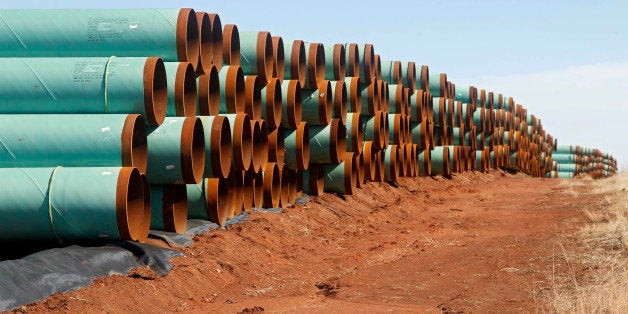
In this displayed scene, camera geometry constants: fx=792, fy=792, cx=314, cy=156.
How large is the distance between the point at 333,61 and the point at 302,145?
3497 mm

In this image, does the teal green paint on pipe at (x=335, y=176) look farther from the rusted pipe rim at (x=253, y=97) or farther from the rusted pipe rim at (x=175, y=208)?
the rusted pipe rim at (x=175, y=208)

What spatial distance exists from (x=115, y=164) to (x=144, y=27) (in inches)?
94.3

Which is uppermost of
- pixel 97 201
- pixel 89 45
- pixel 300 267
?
pixel 89 45

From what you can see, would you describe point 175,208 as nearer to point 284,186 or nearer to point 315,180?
point 284,186

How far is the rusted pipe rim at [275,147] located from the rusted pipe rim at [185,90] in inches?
150

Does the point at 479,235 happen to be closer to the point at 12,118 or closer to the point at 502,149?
the point at 12,118

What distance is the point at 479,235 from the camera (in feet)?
44.1

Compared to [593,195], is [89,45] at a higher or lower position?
higher

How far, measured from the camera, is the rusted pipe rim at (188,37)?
1051cm

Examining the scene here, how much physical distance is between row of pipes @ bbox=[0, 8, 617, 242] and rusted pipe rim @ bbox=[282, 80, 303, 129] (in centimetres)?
4

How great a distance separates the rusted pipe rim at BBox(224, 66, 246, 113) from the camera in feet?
41.9

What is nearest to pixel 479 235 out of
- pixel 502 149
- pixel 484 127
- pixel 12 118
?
pixel 12 118

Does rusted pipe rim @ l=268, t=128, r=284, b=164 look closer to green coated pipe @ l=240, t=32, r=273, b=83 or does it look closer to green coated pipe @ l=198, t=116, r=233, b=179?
green coated pipe @ l=240, t=32, r=273, b=83

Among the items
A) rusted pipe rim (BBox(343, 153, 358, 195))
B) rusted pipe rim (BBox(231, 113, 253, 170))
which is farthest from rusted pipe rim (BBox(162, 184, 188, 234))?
rusted pipe rim (BBox(343, 153, 358, 195))
